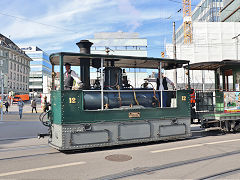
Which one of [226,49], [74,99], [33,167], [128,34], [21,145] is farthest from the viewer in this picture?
[128,34]

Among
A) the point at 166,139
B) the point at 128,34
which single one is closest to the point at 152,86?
the point at 166,139

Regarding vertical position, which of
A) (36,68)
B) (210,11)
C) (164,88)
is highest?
(210,11)

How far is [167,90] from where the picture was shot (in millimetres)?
7855

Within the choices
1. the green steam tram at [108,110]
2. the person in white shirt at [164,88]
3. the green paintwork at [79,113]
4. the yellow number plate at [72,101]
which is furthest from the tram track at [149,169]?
the person in white shirt at [164,88]

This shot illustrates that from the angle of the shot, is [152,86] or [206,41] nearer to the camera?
[152,86]

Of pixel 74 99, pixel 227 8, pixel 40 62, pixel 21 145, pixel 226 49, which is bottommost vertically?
pixel 21 145

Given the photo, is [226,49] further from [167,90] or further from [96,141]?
[96,141]

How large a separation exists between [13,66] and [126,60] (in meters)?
77.8

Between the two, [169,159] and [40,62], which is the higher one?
[40,62]

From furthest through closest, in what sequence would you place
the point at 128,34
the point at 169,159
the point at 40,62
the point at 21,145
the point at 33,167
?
1. the point at 40,62
2. the point at 128,34
3. the point at 21,145
4. the point at 169,159
5. the point at 33,167

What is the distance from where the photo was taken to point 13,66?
76062mm

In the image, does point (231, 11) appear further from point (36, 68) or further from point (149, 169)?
point (36, 68)

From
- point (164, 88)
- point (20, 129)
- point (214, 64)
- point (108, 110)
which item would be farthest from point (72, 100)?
point (20, 129)

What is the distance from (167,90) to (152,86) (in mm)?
626
